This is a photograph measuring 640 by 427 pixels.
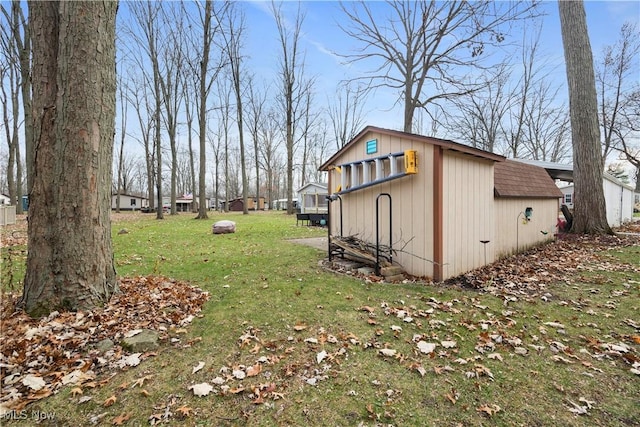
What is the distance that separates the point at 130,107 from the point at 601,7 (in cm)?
3124

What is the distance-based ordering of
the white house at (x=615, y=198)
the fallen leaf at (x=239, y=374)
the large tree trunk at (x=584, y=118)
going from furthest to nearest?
the white house at (x=615, y=198) → the large tree trunk at (x=584, y=118) → the fallen leaf at (x=239, y=374)

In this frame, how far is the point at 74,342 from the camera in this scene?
8.86 feet

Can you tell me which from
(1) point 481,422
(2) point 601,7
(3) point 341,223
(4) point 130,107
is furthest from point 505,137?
(4) point 130,107

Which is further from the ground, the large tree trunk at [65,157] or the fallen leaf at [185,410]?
the large tree trunk at [65,157]

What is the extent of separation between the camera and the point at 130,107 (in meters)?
26.0

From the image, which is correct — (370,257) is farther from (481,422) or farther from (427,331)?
(481,422)

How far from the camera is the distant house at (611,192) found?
12.2 metres

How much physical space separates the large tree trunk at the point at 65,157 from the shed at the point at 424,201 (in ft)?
13.9

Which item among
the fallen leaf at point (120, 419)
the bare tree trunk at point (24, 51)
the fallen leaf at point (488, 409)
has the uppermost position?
Answer: the bare tree trunk at point (24, 51)

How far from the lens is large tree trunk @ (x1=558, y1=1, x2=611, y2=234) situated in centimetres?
855

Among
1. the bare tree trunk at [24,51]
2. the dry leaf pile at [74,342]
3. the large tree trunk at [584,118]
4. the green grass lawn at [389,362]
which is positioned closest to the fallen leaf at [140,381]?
the green grass lawn at [389,362]

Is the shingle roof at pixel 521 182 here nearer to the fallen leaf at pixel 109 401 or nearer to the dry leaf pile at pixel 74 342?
the dry leaf pile at pixel 74 342

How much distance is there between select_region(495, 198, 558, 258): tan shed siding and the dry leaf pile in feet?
22.1

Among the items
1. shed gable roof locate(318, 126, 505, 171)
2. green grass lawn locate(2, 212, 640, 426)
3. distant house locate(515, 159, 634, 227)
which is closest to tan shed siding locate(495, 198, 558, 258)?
shed gable roof locate(318, 126, 505, 171)
